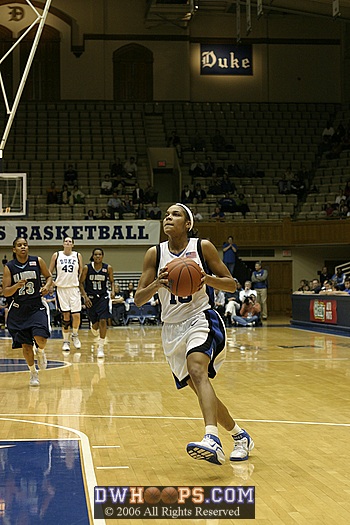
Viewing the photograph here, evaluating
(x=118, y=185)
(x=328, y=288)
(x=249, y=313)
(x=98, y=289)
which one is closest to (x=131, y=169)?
(x=118, y=185)

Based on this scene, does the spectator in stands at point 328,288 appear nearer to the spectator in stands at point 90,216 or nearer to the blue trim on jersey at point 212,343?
the spectator in stands at point 90,216

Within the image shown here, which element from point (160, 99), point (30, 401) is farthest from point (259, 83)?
point (30, 401)

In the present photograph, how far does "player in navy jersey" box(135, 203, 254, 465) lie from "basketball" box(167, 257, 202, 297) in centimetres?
6

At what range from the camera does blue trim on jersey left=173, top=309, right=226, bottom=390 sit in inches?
223

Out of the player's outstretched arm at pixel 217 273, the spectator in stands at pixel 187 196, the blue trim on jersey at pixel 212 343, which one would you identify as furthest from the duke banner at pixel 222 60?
the blue trim on jersey at pixel 212 343

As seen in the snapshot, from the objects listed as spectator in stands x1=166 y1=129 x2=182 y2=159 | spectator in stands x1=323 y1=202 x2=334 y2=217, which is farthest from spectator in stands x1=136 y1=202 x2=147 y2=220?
spectator in stands x1=323 y1=202 x2=334 y2=217

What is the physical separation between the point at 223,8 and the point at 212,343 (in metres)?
29.1

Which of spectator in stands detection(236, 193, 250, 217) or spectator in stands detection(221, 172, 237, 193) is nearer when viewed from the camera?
spectator in stands detection(236, 193, 250, 217)

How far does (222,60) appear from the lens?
3550 cm

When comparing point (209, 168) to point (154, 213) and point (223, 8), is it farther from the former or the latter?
point (223, 8)

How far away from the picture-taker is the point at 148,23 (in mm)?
34531

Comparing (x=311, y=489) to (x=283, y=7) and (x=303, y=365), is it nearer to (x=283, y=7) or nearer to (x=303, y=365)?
(x=303, y=365)

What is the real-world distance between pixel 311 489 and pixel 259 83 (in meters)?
32.2

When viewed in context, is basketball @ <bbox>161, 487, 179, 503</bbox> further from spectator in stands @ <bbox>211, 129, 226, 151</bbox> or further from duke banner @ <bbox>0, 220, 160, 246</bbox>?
spectator in stands @ <bbox>211, 129, 226, 151</bbox>
